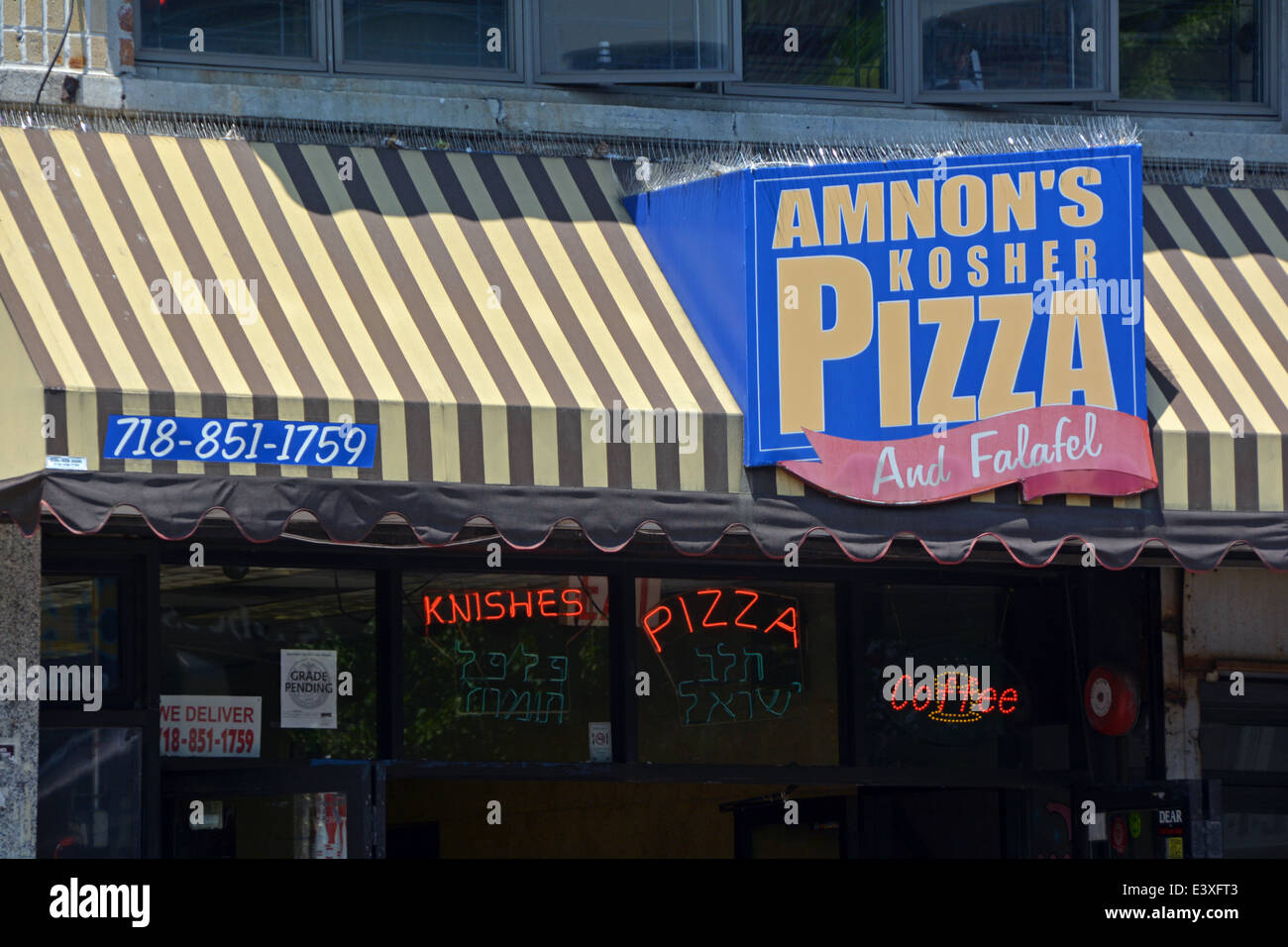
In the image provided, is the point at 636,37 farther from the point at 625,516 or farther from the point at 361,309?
the point at 625,516

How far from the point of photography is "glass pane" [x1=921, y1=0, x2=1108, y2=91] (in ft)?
34.2

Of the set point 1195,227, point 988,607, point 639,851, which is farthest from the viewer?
point 639,851

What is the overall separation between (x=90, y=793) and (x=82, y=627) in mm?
768

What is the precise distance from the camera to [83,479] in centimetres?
740

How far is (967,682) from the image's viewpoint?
10.7m

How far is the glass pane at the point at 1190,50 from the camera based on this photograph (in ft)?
35.2

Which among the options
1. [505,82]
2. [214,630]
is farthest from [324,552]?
[505,82]

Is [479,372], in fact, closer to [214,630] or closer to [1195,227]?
[214,630]

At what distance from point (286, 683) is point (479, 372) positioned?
2126 millimetres

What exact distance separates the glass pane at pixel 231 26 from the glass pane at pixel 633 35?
49.4 inches

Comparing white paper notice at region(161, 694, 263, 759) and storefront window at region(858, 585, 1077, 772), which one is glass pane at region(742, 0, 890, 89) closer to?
storefront window at region(858, 585, 1077, 772)

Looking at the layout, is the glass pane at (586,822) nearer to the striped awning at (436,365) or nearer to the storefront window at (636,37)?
the striped awning at (436,365)
